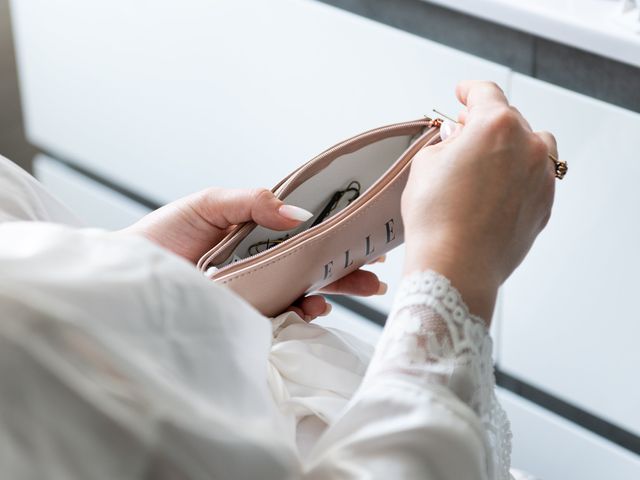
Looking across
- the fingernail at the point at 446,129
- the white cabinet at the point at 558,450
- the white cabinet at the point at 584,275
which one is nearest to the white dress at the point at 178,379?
the fingernail at the point at 446,129

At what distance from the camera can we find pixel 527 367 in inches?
48.1

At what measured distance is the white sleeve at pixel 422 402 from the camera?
500 millimetres

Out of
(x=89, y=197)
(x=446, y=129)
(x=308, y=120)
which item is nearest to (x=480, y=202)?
(x=446, y=129)

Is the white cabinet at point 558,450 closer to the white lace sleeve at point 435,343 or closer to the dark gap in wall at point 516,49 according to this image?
the dark gap in wall at point 516,49

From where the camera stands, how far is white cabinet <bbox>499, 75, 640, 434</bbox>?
102 centimetres

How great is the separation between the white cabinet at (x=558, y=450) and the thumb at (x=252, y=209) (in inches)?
22.2

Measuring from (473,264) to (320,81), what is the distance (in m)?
0.69

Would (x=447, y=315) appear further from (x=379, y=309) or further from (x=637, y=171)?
(x=379, y=309)

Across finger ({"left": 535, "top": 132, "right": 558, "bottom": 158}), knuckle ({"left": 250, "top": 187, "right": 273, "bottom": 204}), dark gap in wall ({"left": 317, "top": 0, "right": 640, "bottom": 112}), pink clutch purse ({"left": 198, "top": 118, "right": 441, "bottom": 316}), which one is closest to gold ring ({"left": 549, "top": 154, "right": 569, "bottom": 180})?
finger ({"left": 535, "top": 132, "right": 558, "bottom": 158})

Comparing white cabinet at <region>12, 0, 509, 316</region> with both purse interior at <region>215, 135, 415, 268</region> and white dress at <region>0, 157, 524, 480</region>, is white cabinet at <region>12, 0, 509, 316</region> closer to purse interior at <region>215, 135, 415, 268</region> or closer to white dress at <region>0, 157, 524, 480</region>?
purse interior at <region>215, 135, 415, 268</region>

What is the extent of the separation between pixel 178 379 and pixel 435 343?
17cm

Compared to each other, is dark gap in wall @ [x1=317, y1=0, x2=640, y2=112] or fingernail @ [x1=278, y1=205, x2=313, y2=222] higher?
dark gap in wall @ [x1=317, y1=0, x2=640, y2=112]

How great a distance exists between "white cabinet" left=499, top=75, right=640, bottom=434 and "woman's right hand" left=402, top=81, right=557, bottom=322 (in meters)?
0.38

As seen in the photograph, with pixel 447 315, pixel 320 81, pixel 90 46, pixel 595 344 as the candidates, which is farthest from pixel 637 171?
pixel 90 46
